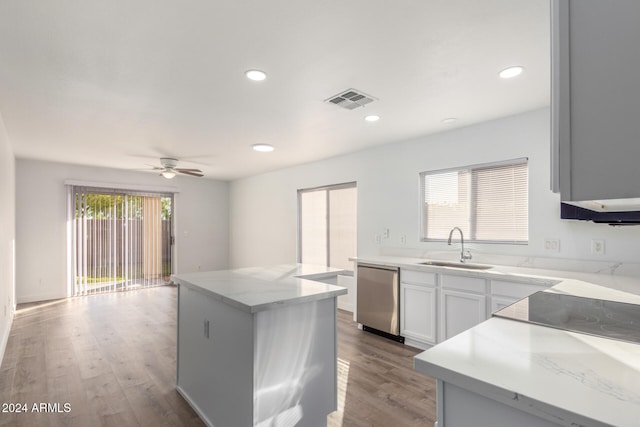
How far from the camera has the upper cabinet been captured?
56 centimetres

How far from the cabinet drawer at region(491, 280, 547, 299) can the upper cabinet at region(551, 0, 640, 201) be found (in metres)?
2.42

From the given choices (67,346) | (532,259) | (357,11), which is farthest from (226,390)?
(532,259)

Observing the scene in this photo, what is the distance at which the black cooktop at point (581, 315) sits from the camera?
117 cm

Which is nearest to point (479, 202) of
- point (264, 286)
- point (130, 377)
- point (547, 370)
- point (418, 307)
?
point (418, 307)

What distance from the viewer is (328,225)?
18.0 ft

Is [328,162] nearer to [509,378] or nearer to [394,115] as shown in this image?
[394,115]

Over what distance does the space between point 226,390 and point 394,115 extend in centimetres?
275

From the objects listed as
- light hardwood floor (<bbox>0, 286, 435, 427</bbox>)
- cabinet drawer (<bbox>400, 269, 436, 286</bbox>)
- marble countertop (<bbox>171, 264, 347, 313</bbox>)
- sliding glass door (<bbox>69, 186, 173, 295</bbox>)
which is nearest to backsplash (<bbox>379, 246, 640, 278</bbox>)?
cabinet drawer (<bbox>400, 269, 436, 286</bbox>)

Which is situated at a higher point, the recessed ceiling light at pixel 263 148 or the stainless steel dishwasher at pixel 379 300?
the recessed ceiling light at pixel 263 148

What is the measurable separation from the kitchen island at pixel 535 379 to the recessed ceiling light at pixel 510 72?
1885 mm

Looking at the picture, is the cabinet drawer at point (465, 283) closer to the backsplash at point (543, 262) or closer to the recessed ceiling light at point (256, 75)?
the backsplash at point (543, 262)

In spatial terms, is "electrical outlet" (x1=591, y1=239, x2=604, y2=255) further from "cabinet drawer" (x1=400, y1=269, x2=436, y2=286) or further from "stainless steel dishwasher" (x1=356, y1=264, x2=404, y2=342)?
"stainless steel dishwasher" (x1=356, y1=264, x2=404, y2=342)

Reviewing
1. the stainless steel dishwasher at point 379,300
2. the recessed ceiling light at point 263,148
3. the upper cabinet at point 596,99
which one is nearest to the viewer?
the upper cabinet at point 596,99

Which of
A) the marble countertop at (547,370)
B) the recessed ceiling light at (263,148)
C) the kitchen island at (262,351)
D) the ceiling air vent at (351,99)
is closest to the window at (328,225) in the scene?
the recessed ceiling light at (263,148)
